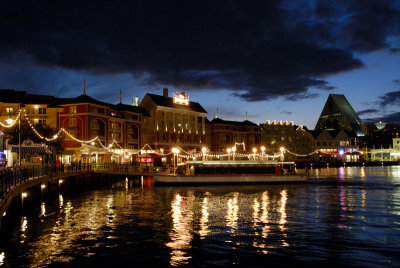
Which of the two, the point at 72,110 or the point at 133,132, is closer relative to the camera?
the point at 72,110

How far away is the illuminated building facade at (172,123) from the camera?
296 ft

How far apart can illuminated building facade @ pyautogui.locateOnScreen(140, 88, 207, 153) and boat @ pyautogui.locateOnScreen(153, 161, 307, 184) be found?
29.8 metres

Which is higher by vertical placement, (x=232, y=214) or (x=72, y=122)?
(x=72, y=122)

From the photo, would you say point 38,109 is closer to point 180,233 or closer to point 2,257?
point 180,233

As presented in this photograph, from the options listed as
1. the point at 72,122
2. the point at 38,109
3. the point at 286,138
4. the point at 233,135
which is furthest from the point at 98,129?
the point at 286,138

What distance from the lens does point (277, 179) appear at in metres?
58.3

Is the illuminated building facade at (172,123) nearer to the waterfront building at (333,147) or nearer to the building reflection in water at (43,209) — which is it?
the building reflection in water at (43,209)

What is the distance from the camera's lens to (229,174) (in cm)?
5772

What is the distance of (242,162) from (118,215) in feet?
105

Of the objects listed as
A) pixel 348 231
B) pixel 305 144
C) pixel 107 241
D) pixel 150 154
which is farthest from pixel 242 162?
pixel 305 144

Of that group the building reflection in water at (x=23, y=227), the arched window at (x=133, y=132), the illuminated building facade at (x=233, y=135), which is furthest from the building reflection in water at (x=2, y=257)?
the illuminated building facade at (x=233, y=135)

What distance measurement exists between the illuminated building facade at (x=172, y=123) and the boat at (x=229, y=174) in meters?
29.8

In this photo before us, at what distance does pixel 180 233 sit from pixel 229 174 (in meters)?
35.3

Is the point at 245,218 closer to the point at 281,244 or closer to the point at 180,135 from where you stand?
the point at 281,244
